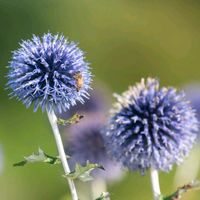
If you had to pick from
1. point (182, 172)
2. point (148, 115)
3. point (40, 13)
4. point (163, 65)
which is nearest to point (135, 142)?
point (148, 115)

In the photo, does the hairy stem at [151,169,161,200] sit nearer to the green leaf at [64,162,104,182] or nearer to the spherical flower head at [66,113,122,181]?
the green leaf at [64,162,104,182]

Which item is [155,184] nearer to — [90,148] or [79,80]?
[79,80]

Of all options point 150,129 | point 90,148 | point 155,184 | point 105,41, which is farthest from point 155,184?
point 105,41

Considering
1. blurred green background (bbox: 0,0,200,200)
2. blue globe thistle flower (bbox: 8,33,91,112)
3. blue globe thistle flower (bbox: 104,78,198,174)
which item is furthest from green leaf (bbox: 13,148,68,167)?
blurred green background (bbox: 0,0,200,200)

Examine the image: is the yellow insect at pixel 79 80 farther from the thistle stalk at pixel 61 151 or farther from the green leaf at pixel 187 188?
the green leaf at pixel 187 188

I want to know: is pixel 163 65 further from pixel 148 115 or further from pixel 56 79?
pixel 56 79

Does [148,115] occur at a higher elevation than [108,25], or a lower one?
lower
